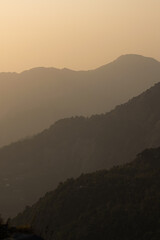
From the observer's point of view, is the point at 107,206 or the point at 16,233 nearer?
the point at 16,233

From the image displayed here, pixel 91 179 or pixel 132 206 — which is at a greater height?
pixel 91 179

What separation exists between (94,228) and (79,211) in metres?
12.8

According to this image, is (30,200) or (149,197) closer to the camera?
(149,197)

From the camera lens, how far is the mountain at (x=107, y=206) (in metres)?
73.9

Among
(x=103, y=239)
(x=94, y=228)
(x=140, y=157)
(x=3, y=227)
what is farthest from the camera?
(x=140, y=157)

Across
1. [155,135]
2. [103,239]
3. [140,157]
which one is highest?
[155,135]

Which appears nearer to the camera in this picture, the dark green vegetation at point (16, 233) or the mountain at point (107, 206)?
the dark green vegetation at point (16, 233)

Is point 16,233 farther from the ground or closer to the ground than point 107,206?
closer to the ground

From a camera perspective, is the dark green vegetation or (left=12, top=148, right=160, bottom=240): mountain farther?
(left=12, top=148, right=160, bottom=240): mountain

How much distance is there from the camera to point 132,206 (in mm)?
81438

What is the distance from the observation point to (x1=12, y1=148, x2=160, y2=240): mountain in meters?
73.9

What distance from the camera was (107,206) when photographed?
84562mm

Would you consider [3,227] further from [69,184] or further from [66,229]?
[69,184]

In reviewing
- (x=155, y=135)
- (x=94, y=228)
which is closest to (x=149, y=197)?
(x=94, y=228)
